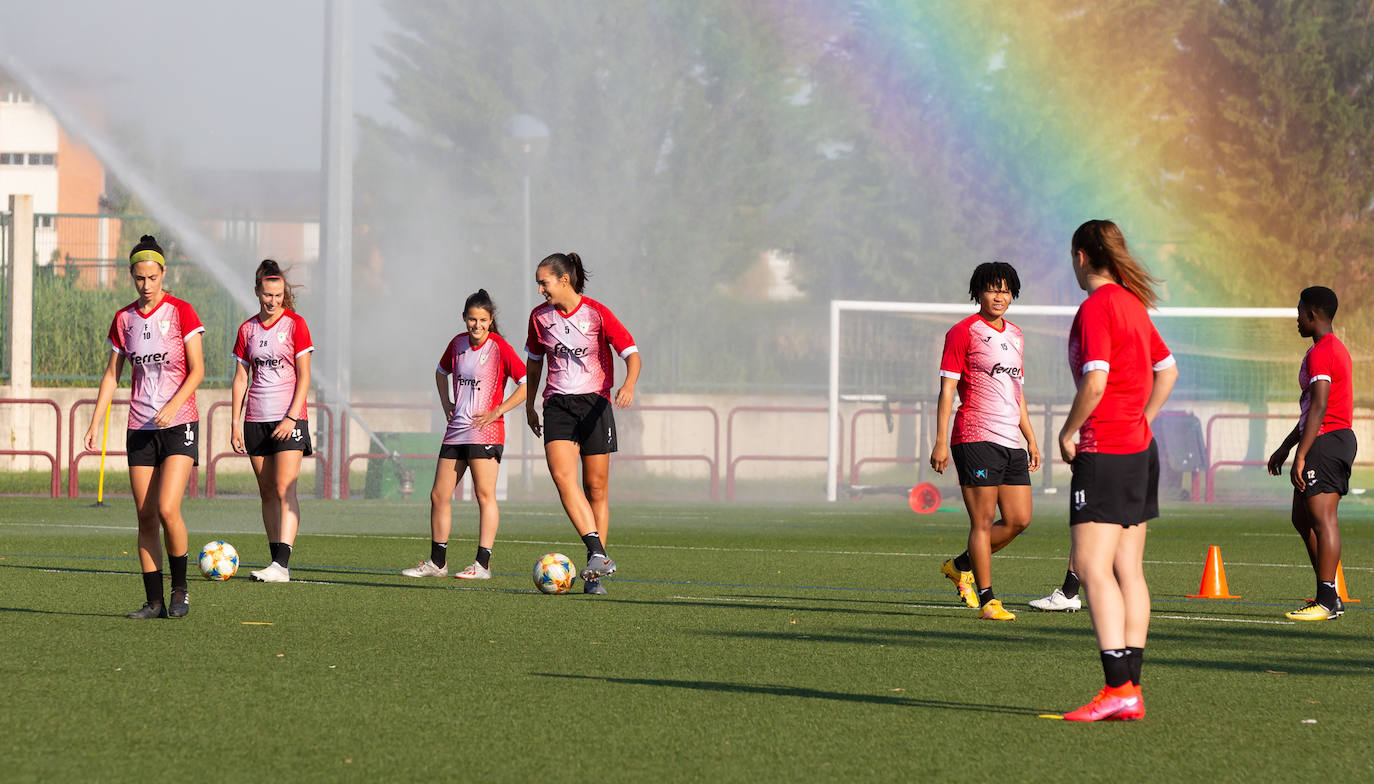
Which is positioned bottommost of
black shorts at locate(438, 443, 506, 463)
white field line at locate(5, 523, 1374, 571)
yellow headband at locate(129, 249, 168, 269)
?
white field line at locate(5, 523, 1374, 571)

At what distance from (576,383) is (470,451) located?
1.28 m

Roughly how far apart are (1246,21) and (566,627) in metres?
33.4

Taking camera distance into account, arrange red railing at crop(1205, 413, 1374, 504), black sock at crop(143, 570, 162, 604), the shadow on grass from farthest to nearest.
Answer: red railing at crop(1205, 413, 1374, 504) < black sock at crop(143, 570, 162, 604) < the shadow on grass

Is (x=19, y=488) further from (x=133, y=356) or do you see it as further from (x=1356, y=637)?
(x=1356, y=637)

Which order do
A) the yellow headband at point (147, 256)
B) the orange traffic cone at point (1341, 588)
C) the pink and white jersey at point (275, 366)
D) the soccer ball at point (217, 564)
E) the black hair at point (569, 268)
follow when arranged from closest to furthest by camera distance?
the yellow headband at point (147, 256)
the orange traffic cone at point (1341, 588)
the black hair at point (569, 268)
the pink and white jersey at point (275, 366)
the soccer ball at point (217, 564)

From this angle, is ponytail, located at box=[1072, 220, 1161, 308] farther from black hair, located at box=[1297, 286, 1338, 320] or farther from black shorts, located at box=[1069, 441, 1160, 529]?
black hair, located at box=[1297, 286, 1338, 320]

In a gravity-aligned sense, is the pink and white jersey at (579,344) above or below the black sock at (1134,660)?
above

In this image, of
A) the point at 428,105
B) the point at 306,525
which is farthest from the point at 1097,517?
the point at 428,105

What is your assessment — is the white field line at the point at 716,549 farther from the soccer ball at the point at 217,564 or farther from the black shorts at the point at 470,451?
the soccer ball at the point at 217,564

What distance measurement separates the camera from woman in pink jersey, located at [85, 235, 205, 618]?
26.3ft

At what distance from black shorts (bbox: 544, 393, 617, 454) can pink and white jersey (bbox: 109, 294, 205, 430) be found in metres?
2.34

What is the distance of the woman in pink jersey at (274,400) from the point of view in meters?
10.2

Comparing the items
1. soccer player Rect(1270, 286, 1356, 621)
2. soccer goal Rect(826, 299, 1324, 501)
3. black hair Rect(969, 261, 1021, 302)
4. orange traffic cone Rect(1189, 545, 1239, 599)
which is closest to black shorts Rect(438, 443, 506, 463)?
black hair Rect(969, 261, 1021, 302)

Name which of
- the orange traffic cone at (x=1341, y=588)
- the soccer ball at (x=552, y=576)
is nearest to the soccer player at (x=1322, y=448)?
the orange traffic cone at (x=1341, y=588)
